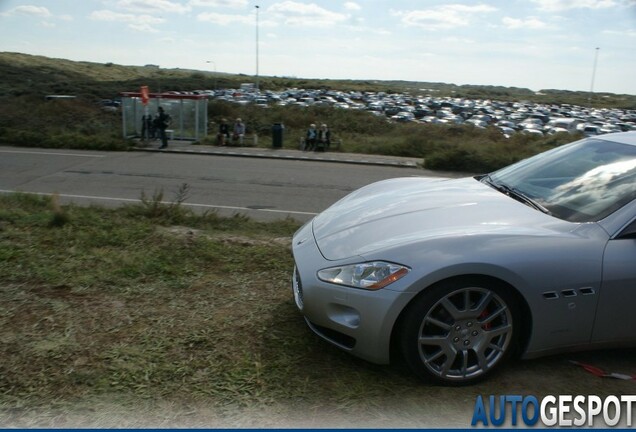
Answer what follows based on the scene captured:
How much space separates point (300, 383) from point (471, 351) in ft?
3.21

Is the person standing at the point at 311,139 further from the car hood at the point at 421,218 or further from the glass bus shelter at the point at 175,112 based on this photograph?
the car hood at the point at 421,218

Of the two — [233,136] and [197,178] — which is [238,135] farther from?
[197,178]

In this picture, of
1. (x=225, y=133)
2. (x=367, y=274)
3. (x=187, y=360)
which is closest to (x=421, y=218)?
(x=367, y=274)

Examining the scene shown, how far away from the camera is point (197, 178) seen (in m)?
15.0

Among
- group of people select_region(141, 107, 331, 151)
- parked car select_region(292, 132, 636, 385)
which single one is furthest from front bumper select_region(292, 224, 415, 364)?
group of people select_region(141, 107, 331, 151)

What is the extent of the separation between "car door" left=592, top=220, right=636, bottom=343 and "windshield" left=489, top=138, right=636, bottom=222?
237 mm

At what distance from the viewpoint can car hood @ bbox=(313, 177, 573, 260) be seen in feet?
10.9

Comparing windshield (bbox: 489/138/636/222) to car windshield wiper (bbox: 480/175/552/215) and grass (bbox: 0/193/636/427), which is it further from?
grass (bbox: 0/193/636/427)

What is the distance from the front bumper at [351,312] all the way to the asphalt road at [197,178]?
6554 mm

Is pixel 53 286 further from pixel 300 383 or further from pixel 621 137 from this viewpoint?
pixel 621 137

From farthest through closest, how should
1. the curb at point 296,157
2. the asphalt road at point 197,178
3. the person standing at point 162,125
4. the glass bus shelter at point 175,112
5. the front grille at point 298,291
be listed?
1. the glass bus shelter at point 175,112
2. the person standing at point 162,125
3. the curb at point 296,157
4. the asphalt road at point 197,178
5. the front grille at point 298,291

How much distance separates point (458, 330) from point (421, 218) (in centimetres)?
81

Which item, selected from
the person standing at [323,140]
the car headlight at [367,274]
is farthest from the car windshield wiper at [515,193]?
the person standing at [323,140]

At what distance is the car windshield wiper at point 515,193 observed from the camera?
12.0 ft
